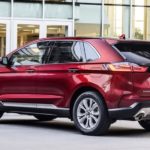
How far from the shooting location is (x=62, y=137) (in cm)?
1002

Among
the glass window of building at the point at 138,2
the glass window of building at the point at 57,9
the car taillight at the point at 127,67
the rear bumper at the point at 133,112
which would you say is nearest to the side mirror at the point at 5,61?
the car taillight at the point at 127,67

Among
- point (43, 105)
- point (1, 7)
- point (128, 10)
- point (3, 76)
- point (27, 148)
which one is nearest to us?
point (27, 148)

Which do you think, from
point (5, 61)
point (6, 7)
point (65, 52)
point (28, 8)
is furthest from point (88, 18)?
point (65, 52)

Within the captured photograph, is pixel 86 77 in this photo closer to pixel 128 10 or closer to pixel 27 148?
pixel 27 148

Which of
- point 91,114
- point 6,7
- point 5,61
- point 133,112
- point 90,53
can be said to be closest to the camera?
point 133,112

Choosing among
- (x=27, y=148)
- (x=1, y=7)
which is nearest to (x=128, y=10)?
(x=1, y=7)

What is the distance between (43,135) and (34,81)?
1.27 meters

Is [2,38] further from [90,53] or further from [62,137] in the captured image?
[62,137]

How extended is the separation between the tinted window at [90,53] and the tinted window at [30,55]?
1.00 meters

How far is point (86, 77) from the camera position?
10250 millimetres

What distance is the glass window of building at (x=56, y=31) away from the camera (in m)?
24.1

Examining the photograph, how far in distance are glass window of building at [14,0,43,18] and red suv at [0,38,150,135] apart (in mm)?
12202

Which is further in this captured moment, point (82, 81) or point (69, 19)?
point (69, 19)

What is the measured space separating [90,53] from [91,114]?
3.37ft
